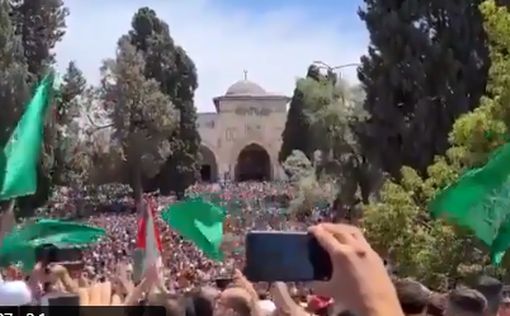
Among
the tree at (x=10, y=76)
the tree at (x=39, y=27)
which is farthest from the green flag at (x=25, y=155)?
the tree at (x=39, y=27)

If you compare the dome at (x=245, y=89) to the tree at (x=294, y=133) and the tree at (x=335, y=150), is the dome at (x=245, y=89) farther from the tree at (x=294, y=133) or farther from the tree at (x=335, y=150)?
the tree at (x=335, y=150)

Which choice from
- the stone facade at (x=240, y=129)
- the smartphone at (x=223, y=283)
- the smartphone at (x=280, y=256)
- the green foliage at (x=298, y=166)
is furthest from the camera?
the stone facade at (x=240, y=129)

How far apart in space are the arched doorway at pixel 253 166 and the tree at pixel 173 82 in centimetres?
3465

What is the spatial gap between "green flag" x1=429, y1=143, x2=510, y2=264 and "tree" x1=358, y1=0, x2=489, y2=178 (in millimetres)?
21178

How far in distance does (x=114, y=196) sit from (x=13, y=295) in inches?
2256

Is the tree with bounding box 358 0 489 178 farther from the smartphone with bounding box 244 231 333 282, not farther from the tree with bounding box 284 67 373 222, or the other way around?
the smartphone with bounding box 244 231 333 282

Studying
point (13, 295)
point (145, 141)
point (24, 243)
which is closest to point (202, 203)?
point (24, 243)

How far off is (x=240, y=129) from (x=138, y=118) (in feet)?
125

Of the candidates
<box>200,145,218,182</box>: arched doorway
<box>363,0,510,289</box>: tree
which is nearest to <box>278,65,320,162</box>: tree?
<box>200,145,218,182</box>: arched doorway

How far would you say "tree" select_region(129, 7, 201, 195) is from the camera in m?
61.4

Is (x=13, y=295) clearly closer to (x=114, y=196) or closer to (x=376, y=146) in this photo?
(x=376, y=146)

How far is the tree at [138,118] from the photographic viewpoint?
57875mm

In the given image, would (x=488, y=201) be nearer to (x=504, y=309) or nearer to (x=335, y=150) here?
(x=504, y=309)

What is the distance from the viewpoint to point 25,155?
33.1ft
